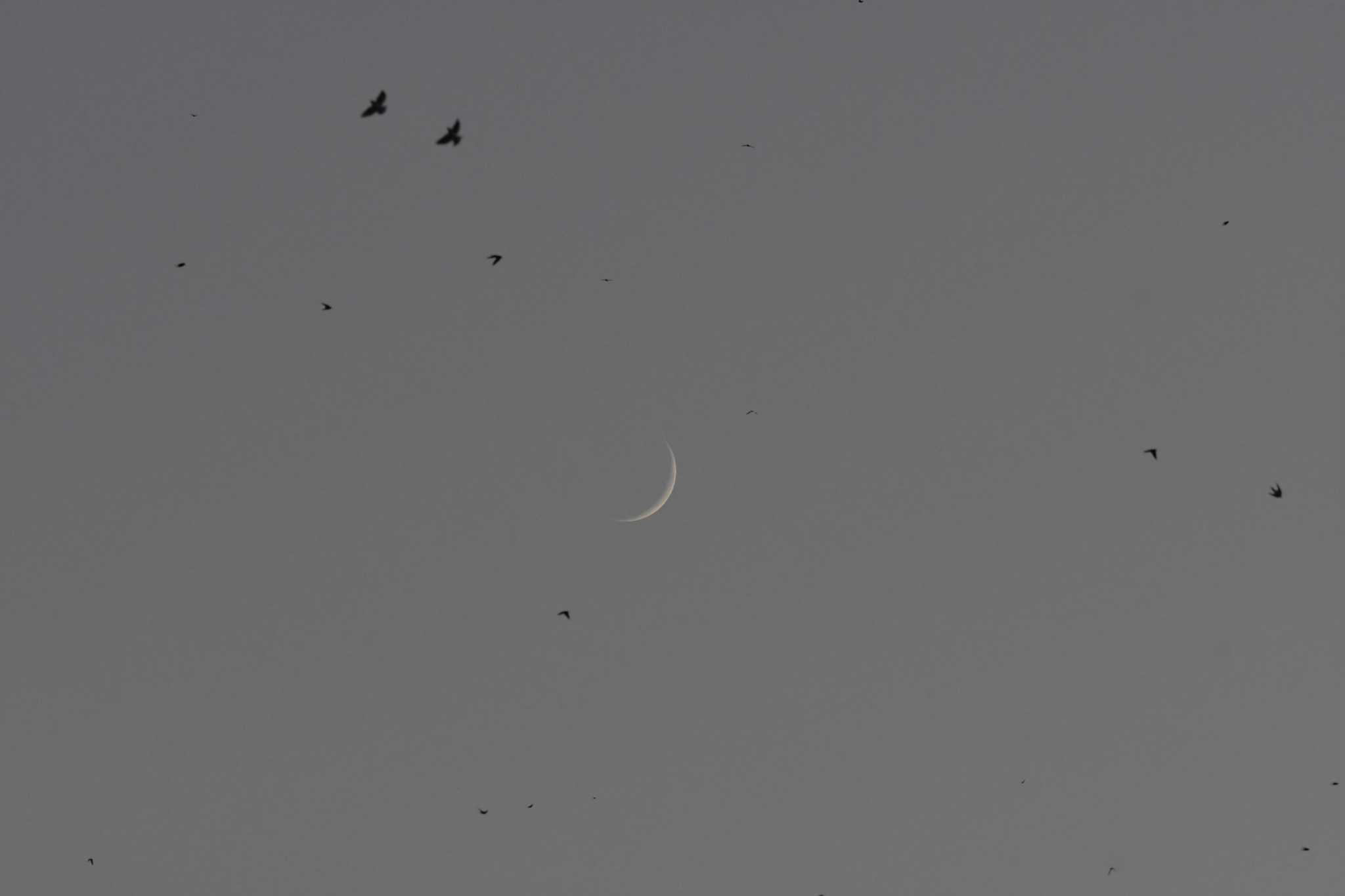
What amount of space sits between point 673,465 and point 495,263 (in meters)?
33.0

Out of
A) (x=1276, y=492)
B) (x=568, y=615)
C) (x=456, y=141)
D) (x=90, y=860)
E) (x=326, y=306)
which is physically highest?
(x=456, y=141)

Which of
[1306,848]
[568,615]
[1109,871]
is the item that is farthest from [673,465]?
[1306,848]

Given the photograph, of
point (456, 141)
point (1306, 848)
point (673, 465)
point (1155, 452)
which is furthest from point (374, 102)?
point (1306, 848)

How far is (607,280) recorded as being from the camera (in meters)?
68.1

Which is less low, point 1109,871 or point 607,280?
point 607,280

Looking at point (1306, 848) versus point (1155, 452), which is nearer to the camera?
point (1155, 452)

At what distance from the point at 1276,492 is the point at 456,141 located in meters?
25.9

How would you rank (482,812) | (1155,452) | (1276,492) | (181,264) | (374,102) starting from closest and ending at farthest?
(374,102)
(1276,492)
(1155,452)
(181,264)
(482,812)

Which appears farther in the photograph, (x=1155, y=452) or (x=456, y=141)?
(x=1155, y=452)

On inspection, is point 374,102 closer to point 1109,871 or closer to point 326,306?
point 326,306

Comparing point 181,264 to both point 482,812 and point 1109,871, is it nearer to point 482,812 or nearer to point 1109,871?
point 482,812

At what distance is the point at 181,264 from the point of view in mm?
70500

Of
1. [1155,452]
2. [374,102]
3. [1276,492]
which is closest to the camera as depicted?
[374,102]

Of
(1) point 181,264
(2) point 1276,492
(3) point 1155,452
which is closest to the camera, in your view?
Answer: (2) point 1276,492
